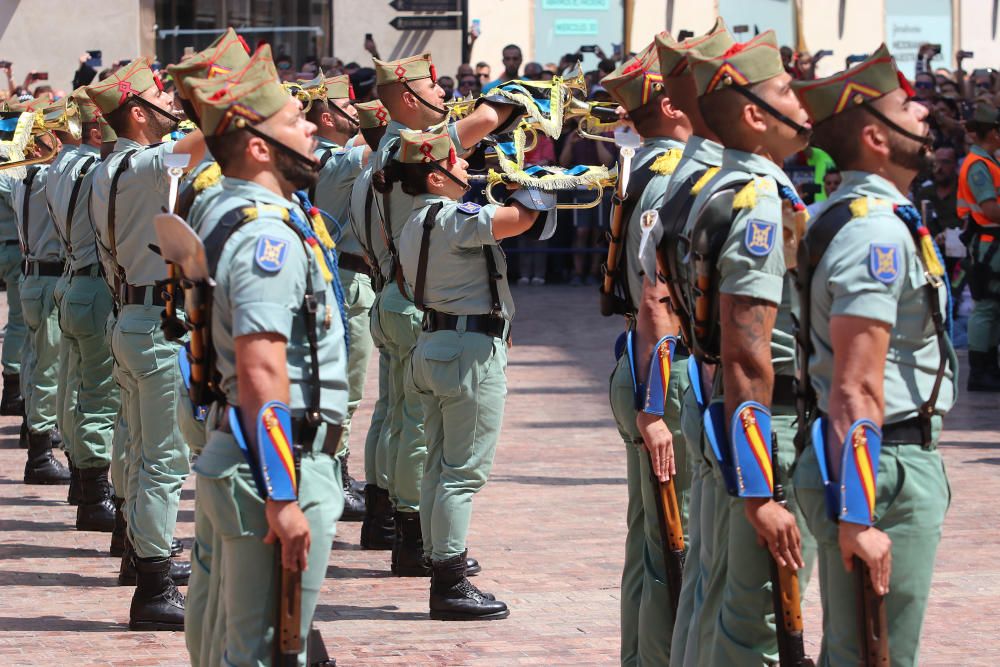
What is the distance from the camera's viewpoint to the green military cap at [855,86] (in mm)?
4336

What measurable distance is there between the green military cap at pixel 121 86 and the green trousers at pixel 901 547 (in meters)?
3.97

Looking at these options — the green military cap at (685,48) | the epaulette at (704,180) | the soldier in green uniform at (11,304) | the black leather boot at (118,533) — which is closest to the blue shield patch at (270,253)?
the epaulette at (704,180)

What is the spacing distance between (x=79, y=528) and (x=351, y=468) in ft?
6.37

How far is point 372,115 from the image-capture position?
8797mm

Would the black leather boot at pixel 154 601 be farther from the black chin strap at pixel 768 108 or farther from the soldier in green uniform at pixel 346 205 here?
the black chin strap at pixel 768 108

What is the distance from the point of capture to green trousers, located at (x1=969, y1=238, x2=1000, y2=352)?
1298cm

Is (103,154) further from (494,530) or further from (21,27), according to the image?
(21,27)

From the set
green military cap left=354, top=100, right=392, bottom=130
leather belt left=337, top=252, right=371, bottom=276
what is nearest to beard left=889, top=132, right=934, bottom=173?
green military cap left=354, top=100, right=392, bottom=130

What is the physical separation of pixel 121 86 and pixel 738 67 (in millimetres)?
3355

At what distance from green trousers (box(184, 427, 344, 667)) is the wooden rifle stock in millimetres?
33

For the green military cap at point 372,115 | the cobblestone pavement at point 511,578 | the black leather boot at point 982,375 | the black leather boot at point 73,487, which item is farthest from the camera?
the black leather boot at point 982,375

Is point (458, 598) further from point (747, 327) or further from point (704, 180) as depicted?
point (747, 327)

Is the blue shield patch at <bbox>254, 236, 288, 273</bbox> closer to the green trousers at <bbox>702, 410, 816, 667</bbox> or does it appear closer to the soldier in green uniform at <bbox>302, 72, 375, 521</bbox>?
the green trousers at <bbox>702, 410, 816, 667</bbox>

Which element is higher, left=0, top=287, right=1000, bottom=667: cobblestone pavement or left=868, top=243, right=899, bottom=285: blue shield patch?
left=868, top=243, right=899, bottom=285: blue shield patch
